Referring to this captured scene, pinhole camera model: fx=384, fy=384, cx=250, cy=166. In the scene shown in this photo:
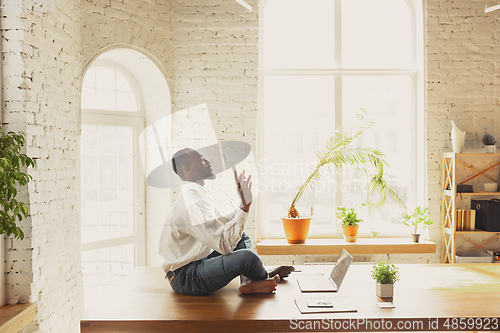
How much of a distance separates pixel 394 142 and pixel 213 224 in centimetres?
290

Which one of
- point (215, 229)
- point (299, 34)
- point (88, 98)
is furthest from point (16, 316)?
point (299, 34)

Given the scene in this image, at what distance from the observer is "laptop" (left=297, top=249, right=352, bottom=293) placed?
2.19m

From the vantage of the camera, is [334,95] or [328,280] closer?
[328,280]

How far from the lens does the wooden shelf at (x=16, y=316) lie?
210cm

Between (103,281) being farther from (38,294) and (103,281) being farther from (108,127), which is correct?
(108,127)

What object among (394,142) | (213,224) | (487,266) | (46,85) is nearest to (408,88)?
(394,142)

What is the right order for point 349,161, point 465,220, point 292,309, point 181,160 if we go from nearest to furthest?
point 292,309 → point 181,160 → point 465,220 → point 349,161

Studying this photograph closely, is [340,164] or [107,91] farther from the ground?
[107,91]

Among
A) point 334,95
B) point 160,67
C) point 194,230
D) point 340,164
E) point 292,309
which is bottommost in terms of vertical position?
point 292,309

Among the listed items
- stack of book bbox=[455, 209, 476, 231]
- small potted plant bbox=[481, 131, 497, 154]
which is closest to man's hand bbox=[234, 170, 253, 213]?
stack of book bbox=[455, 209, 476, 231]

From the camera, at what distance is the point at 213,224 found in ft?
6.95

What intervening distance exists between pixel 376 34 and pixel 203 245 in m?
3.34

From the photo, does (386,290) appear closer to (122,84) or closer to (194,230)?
(194,230)

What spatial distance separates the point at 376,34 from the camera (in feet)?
14.3
